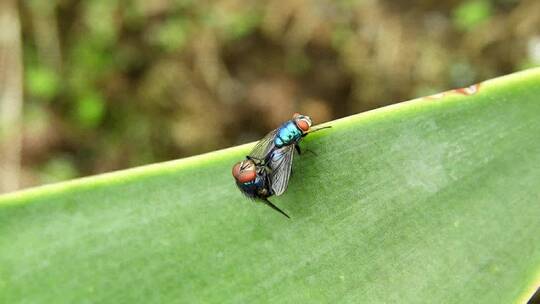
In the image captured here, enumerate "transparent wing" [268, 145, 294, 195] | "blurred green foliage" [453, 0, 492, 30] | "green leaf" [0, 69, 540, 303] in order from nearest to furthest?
"green leaf" [0, 69, 540, 303]
"transparent wing" [268, 145, 294, 195]
"blurred green foliage" [453, 0, 492, 30]

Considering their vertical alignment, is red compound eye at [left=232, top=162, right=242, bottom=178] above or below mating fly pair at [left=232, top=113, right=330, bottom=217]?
above

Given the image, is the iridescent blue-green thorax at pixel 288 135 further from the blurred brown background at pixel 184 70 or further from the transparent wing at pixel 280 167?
the blurred brown background at pixel 184 70

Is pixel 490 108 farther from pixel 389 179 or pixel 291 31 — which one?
pixel 291 31

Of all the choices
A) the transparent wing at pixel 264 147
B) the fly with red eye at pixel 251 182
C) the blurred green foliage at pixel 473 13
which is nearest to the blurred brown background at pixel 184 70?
the blurred green foliage at pixel 473 13

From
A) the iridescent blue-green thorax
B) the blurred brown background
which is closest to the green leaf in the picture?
the iridescent blue-green thorax

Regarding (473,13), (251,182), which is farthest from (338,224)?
(473,13)

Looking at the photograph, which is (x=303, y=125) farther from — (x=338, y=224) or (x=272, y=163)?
(x=338, y=224)

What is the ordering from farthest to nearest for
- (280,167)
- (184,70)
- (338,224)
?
(184,70) → (280,167) → (338,224)

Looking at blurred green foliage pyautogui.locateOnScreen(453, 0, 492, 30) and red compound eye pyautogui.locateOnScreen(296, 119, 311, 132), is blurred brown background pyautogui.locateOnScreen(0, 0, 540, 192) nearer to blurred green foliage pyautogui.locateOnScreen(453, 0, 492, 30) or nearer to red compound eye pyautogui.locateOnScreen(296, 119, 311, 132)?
blurred green foliage pyautogui.locateOnScreen(453, 0, 492, 30)

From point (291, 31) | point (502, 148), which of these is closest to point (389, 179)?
point (502, 148)
